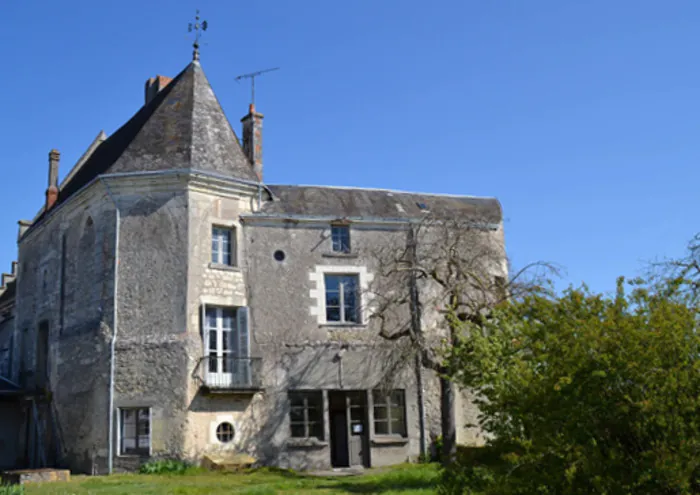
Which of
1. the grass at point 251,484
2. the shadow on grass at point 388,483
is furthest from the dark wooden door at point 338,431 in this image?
the shadow on grass at point 388,483

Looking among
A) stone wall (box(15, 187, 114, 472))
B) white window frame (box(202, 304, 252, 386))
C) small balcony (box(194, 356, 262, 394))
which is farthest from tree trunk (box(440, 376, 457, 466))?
stone wall (box(15, 187, 114, 472))

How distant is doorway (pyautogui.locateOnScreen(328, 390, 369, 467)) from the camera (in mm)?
19609

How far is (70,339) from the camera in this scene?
1997cm

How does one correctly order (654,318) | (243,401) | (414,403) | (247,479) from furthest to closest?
(414,403) → (243,401) → (247,479) → (654,318)

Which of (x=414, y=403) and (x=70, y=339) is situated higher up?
(x=70, y=339)

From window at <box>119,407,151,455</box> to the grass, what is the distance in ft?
3.18

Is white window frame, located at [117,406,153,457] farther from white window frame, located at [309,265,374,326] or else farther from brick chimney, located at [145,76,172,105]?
brick chimney, located at [145,76,172,105]

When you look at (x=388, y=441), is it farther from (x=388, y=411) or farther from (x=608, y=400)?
(x=608, y=400)

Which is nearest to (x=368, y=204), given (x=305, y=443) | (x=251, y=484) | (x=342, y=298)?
(x=342, y=298)

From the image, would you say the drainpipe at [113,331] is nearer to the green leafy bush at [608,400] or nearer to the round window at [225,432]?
the round window at [225,432]

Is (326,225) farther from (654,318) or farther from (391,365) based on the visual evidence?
(654,318)

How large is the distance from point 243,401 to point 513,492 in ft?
38.6

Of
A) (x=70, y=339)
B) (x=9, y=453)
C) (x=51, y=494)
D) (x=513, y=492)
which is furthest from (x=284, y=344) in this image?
(x=513, y=492)

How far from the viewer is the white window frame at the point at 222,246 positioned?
19656mm
